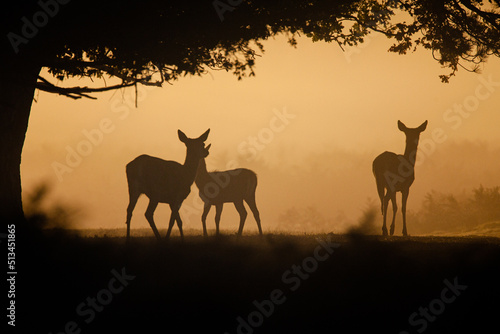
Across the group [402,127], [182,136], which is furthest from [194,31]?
[402,127]

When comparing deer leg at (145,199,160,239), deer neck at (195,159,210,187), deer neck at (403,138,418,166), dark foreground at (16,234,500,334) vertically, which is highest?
deer neck at (403,138,418,166)

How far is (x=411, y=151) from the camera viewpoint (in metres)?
20.1

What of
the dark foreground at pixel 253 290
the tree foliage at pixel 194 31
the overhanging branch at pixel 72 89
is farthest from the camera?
the overhanging branch at pixel 72 89

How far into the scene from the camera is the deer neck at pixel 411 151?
65.8ft

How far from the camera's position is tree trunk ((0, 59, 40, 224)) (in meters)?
14.0

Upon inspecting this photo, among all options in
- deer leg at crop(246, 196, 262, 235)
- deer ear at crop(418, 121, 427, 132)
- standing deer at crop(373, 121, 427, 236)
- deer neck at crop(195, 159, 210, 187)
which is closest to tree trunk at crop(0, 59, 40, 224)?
deer neck at crop(195, 159, 210, 187)

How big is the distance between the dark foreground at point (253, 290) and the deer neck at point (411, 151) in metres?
8.88

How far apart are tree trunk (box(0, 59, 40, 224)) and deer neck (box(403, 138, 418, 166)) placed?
11850 mm

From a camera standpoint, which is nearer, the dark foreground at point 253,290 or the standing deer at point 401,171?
the dark foreground at point 253,290

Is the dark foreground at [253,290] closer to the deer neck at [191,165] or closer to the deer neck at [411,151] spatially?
the deer neck at [191,165]

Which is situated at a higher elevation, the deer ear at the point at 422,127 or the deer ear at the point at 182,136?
the deer ear at the point at 422,127

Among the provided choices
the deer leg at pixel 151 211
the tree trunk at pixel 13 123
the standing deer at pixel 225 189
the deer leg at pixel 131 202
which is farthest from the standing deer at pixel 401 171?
the tree trunk at pixel 13 123

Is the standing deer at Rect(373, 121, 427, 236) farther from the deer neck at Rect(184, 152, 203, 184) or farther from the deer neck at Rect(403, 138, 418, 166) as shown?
the deer neck at Rect(184, 152, 203, 184)

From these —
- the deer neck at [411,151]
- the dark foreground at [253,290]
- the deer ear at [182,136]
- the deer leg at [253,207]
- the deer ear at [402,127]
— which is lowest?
the dark foreground at [253,290]
